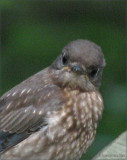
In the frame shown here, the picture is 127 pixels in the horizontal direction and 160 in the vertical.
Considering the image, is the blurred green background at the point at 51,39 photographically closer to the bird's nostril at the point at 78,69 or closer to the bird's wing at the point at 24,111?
the bird's wing at the point at 24,111

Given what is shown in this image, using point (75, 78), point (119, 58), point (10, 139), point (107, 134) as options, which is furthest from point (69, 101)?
point (119, 58)

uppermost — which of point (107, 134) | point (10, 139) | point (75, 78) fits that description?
point (75, 78)

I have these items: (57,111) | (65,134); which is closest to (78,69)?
(57,111)

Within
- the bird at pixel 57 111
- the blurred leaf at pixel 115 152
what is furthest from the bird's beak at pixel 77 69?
the blurred leaf at pixel 115 152

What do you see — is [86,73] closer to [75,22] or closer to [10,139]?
[10,139]

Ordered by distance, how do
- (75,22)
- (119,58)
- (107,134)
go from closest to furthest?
(107,134)
(119,58)
(75,22)

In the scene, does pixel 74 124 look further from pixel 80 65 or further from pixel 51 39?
pixel 51 39

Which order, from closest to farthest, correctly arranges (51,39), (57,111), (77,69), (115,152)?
(115,152), (77,69), (57,111), (51,39)
